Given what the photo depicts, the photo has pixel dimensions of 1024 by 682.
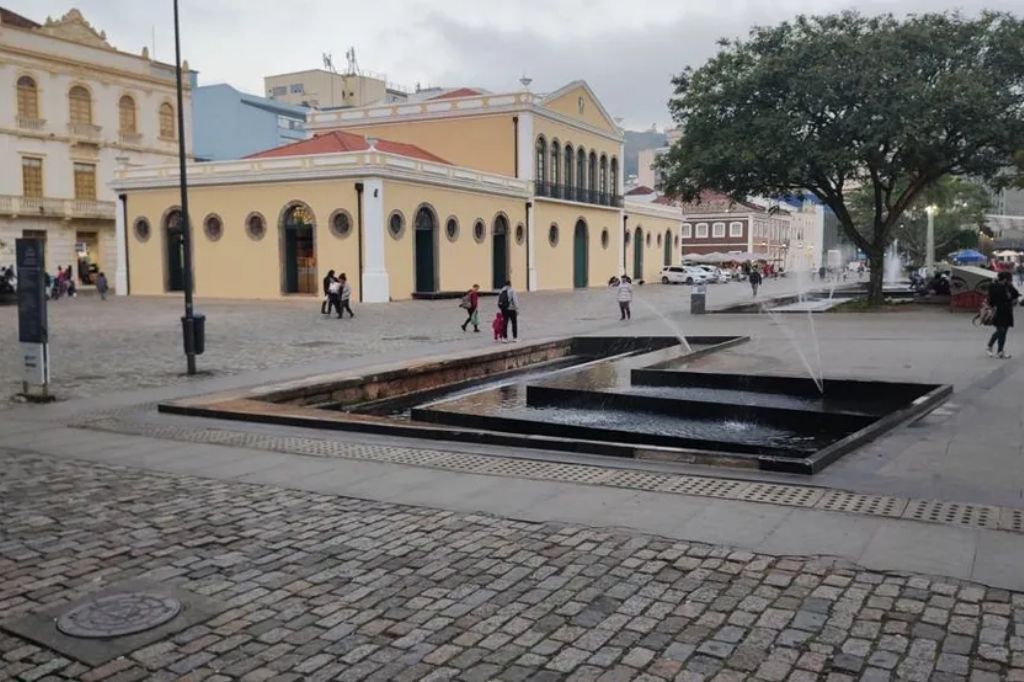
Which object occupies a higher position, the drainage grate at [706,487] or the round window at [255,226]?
the round window at [255,226]

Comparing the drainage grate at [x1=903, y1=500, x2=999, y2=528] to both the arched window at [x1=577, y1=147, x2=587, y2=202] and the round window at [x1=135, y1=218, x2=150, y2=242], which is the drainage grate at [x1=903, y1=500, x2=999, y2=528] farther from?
the arched window at [x1=577, y1=147, x2=587, y2=202]

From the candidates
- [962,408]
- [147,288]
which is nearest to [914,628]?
[962,408]

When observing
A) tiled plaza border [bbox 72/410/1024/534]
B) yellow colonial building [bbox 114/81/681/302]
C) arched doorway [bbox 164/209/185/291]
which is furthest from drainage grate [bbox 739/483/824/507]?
arched doorway [bbox 164/209/185/291]

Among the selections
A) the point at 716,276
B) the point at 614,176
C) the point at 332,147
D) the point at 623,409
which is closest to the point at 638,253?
the point at 716,276

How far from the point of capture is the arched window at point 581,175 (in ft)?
177

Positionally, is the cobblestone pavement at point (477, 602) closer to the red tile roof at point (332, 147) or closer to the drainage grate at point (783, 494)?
the drainage grate at point (783, 494)

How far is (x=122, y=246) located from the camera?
1713 inches

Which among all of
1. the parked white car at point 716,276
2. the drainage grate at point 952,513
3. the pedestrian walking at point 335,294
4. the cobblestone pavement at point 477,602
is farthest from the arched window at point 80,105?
the drainage grate at point 952,513

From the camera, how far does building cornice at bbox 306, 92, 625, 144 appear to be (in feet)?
156

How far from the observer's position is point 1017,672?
3881 mm

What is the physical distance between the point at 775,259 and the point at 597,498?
100300 millimetres

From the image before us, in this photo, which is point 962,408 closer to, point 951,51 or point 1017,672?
point 1017,672

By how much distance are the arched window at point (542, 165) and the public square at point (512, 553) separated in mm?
40050

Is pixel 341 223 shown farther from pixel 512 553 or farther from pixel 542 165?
pixel 512 553
